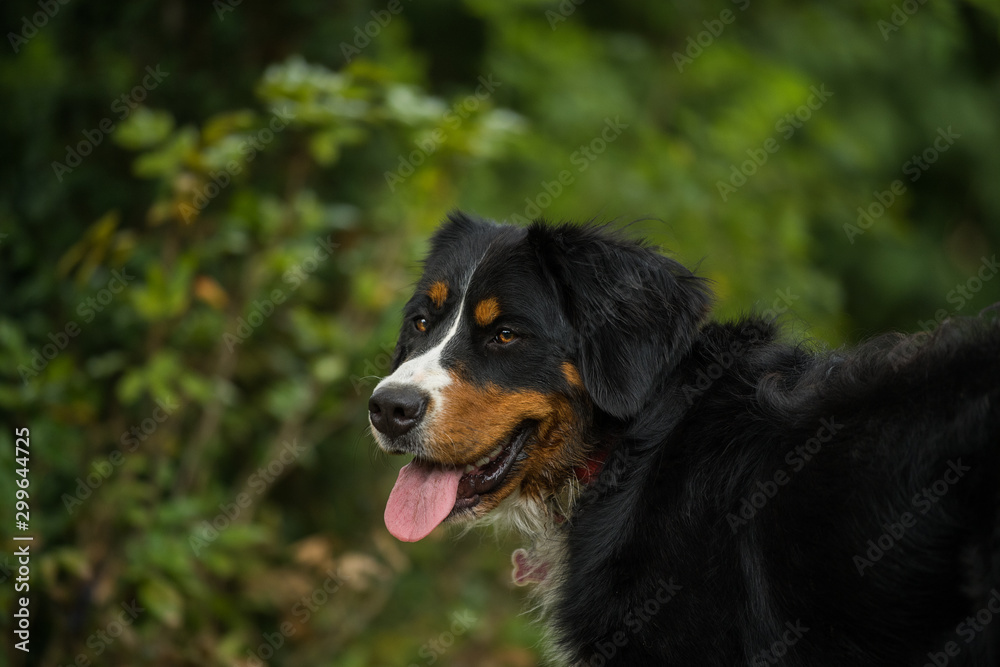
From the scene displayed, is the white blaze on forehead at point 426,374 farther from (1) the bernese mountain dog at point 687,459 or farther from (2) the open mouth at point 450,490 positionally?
(2) the open mouth at point 450,490

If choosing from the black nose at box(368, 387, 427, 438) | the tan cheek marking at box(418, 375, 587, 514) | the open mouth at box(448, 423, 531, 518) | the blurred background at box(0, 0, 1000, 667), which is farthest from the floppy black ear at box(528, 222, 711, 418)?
the black nose at box(368, 387, 427, 438)

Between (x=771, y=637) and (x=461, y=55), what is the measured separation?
246 inches

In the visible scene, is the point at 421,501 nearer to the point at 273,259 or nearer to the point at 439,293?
the point at 439,293

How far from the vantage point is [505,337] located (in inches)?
128

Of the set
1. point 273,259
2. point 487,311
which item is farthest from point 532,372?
point 273,259

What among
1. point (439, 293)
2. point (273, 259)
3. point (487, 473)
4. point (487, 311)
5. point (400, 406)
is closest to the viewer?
point (400, 406)

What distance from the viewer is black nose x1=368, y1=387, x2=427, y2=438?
3.06m

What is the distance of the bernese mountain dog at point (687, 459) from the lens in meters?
2.33

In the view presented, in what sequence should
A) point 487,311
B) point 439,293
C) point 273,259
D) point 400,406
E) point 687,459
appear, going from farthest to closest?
point 273,259 < point 439,293 < point 487,311 < point 400,406 < point 687,459

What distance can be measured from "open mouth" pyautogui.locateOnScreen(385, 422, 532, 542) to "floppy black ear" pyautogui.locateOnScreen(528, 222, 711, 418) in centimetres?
35

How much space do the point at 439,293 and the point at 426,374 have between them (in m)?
0.45

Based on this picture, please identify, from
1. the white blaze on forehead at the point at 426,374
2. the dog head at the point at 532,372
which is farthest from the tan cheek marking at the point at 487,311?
the white blaze on forehead at the point at 426,374

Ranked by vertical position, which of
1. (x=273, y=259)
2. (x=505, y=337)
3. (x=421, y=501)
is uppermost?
(x=505, y=337)

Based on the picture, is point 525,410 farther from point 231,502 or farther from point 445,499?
point 231,502
